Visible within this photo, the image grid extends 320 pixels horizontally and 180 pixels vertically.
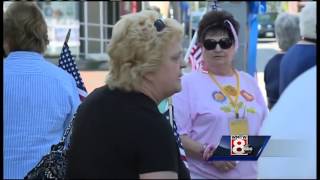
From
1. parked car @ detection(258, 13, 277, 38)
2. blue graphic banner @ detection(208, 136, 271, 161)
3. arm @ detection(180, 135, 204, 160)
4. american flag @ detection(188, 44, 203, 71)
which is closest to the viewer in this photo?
blue graphic banner @ detection(208, 136, 271, 161)

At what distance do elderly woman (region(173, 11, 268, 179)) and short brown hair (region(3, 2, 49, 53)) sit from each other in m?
0.75

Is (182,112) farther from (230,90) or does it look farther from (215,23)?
(215,23)

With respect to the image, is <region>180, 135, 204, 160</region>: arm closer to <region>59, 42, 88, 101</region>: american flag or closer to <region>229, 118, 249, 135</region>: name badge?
<region>229, 118, 249, 135</region>: name badge

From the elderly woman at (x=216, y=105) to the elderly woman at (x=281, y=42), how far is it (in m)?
1.05

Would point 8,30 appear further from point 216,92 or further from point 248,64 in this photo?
point 248,64

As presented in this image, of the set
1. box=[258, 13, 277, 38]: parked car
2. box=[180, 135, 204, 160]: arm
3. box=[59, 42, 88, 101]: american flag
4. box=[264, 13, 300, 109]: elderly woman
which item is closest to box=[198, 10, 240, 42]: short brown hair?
box=[180, 135, 204, 160]: arm

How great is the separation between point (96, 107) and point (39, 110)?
1.04 metres

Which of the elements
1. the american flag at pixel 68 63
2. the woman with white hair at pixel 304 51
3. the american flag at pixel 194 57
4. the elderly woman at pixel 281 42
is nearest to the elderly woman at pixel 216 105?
the woman with white hair at pixel 304 51

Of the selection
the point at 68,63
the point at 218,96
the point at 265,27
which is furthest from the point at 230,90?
the point at 265,27

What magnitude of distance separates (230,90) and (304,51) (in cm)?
45

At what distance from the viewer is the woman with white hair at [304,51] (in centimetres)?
304

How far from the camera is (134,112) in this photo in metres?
1.57

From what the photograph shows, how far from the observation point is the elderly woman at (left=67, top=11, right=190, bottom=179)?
60.9 inches

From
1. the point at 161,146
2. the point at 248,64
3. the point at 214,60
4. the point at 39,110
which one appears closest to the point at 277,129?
Answer: the point at 161,146
